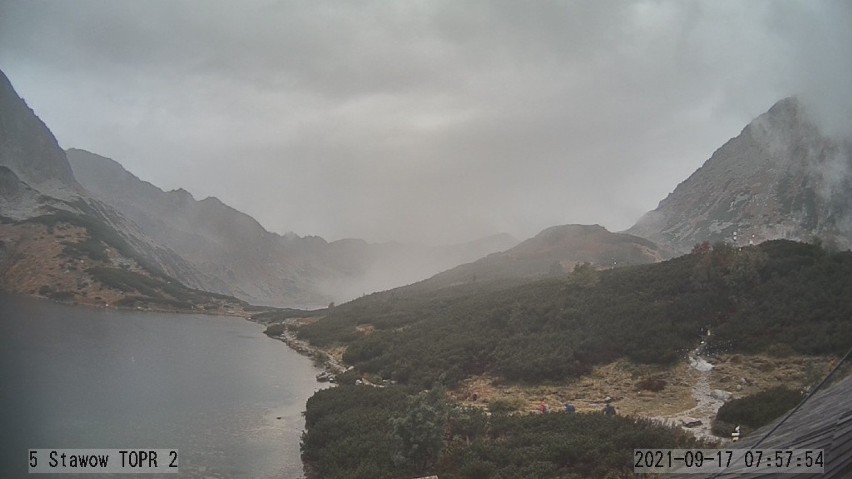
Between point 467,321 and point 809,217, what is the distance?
99.1m

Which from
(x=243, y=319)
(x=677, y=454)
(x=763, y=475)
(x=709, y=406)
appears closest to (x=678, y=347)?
(x=709, y=406)

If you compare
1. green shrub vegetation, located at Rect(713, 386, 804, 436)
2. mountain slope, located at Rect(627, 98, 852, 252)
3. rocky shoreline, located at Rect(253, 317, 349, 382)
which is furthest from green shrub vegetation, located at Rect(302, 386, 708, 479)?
mountain slope, located at Rect(627, 98, 852, 252)

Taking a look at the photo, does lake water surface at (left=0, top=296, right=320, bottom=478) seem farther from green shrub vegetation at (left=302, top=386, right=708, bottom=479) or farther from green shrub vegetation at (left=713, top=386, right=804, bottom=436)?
green shrub vegetation at (left=713, top=386, right=804, bottom=436)

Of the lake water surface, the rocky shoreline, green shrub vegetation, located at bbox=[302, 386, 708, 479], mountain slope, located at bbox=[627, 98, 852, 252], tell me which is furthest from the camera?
mountain slope, located at bbox=[627, 98, 852, 252]

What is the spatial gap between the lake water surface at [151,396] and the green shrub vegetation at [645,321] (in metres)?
9.66

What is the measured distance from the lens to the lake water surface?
20.9 meters

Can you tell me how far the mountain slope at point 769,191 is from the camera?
99.9 m

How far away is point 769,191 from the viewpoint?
124 metres

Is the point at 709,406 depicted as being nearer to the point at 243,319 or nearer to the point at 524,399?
the point at 524,399

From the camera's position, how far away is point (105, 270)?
91.4 m

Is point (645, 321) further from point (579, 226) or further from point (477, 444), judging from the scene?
point (579, 226)

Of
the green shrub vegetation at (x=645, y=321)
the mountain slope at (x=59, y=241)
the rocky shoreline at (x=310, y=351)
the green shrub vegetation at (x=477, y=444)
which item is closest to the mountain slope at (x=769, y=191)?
the green shrub vegetation at (x=645, y=321)

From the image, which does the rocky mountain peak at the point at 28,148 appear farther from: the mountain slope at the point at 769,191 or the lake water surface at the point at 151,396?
the mountain slope at the point at 769,191

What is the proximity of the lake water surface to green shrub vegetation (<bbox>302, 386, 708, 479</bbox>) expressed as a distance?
268 cm
